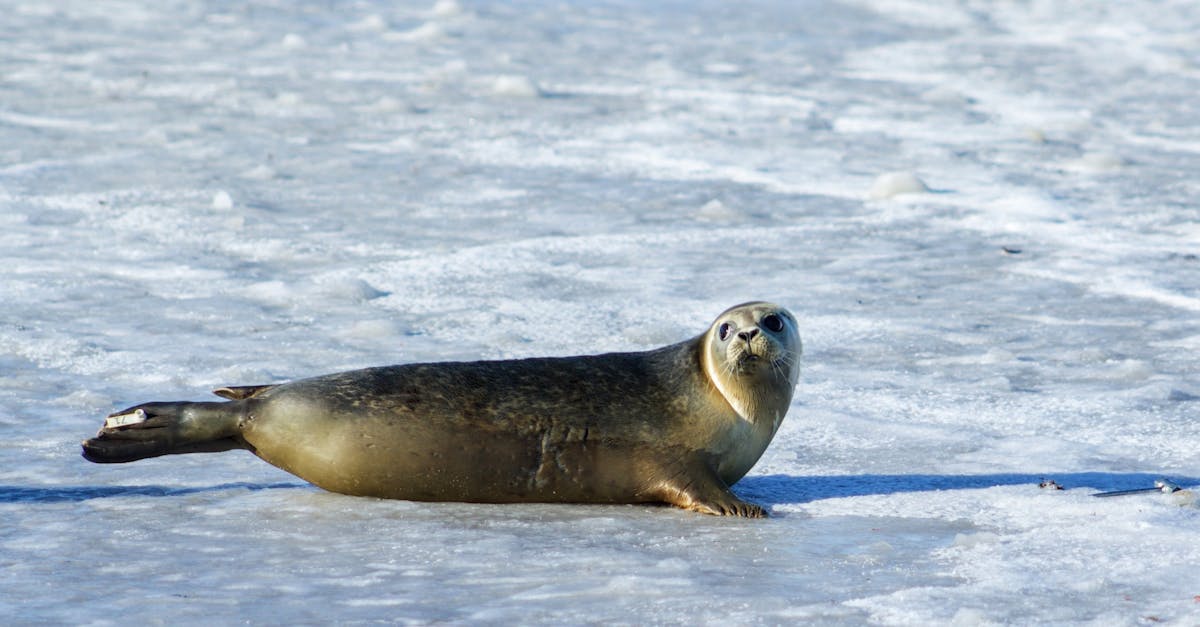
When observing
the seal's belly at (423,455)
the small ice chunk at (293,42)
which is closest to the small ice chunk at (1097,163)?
the seal's belly at (423,455)

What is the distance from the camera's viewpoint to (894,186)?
27.4ft

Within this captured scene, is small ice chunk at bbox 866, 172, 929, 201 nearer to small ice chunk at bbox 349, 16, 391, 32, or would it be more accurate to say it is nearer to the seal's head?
the seal's head

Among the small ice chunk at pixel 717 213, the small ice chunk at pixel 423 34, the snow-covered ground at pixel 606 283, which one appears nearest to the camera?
the snow-covered ground at pixel 606 283

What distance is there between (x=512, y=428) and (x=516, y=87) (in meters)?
7.33

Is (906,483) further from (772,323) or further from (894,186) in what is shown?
(894,186)

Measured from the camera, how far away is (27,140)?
9078 millimetres

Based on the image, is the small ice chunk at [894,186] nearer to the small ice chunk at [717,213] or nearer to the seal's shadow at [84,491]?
the small ice chunk at [717,213]

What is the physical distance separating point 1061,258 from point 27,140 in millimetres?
5488

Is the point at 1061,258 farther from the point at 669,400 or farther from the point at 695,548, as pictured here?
the point at 695,548

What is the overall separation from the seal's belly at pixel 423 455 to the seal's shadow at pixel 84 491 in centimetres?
13

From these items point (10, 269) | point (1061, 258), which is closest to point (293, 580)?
point (10, 269)

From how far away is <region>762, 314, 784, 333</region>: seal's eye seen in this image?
412cm

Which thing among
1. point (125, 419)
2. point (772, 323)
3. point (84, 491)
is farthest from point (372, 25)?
point (84, 491)

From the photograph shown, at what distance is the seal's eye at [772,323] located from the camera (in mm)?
4125
